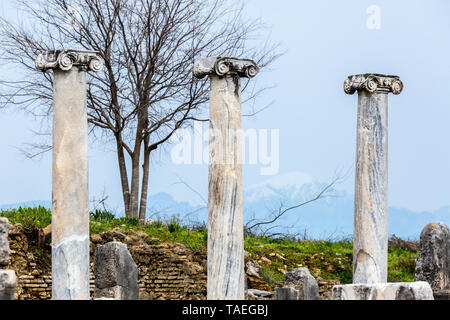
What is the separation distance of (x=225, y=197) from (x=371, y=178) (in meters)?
2.99

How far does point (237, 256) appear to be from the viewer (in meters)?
11.7

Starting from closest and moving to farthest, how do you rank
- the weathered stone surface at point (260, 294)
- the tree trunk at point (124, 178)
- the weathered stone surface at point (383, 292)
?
the weathered stone surface at point (383, 292) < the weathered stone surface at point (260, 294) < the tree trunk at point (124, 178)

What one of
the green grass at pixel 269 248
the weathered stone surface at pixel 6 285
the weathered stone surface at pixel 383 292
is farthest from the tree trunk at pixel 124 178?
the weathered stone surface at pixel 383 292

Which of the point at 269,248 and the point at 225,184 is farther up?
the point at 225,184

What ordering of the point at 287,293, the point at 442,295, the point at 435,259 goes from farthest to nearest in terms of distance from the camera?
the point at 435,259 → the point at 442,295 → the point at 287,293

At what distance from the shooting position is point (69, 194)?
11.7 metres

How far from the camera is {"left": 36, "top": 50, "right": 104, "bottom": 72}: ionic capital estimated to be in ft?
38.4

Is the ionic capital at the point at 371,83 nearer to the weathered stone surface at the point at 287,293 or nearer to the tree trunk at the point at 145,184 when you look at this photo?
the weathered stone surface at the point at 287,293

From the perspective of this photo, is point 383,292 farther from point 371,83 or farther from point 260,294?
point 260,294

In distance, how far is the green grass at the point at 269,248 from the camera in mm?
18328

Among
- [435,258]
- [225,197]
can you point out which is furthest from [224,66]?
[435,258]
